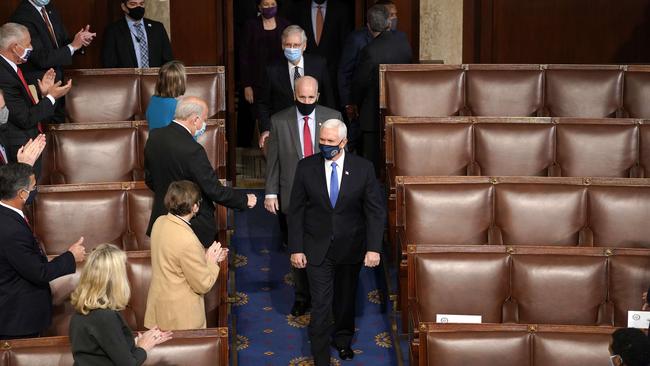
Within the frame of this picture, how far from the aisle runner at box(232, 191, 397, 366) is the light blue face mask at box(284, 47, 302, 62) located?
2.25 ft

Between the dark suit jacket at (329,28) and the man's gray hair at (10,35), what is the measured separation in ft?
5.69

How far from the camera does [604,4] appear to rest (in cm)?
468

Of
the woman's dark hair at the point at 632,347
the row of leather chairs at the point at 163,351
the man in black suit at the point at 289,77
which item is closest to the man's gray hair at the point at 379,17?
the man in black suit at the point at 289,77

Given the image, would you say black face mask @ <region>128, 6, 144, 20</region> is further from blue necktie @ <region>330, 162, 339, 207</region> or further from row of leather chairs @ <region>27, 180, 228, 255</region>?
blue necktie @ <region>330, 162, 339, 207</region>

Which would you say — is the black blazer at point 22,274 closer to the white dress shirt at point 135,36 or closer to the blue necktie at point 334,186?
the blue necktie at point 334,186

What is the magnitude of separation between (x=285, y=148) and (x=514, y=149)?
78 centimetres

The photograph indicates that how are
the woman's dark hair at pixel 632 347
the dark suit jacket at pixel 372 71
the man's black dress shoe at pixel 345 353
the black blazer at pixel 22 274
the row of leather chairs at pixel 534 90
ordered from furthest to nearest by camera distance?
the dark suit jacket at pixel 372 71 → the row of leather chairs at pixel 534 90 → the man's black dress shoe at pixel 345 353 → the black blazer at pixel 22 274 → the woman's dark hair at pixel 632 347

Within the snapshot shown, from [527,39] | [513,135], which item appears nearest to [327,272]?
[513,135]

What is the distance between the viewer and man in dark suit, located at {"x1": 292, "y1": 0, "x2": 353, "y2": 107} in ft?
15.4

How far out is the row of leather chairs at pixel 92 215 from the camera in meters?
3.06

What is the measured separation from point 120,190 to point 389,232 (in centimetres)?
102

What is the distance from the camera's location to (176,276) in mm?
2578

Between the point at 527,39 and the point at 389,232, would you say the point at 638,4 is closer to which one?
the point at 527,39

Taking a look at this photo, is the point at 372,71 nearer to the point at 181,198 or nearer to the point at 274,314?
the point at 274,314
